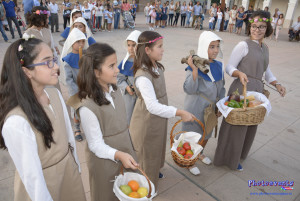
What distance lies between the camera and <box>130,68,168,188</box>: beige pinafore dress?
262 centimetres

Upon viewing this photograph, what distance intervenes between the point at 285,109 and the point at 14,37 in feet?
39.7

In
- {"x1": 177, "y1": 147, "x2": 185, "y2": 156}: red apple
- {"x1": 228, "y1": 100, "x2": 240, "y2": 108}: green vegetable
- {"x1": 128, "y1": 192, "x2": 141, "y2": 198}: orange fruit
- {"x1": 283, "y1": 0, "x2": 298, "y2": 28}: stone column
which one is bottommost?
{"x1": 177, "y1": 147, "x2": 185, "y2": 156}: red apple

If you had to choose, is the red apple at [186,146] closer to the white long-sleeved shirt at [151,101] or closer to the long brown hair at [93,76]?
the white long-sleeved shirt at [151,101]

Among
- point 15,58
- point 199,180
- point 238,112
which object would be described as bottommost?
point 199,180

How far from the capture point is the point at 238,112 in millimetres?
2562

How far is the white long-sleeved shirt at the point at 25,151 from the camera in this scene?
135cm

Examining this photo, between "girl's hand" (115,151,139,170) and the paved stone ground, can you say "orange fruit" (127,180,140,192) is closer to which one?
"girl's hand" (115,151,139,170)

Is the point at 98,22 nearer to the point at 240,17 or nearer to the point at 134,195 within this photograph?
the point at 240,17

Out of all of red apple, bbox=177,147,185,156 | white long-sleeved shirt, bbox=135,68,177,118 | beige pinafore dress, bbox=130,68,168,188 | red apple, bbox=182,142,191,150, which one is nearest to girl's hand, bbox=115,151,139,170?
white long-sleeved shirt, bbox=135,68,177,118

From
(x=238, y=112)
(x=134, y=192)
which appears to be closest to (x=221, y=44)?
(x=238, y=112)

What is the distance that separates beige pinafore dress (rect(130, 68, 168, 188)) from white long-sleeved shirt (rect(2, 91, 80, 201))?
1.36m

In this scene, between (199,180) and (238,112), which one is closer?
(238,112)

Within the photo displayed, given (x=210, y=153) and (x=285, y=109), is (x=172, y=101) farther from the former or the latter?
(x=285, y=109)

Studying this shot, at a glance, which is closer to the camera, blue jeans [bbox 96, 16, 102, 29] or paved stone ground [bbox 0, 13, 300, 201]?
paved stone ground [bbox 0, 13, 300, 201]
